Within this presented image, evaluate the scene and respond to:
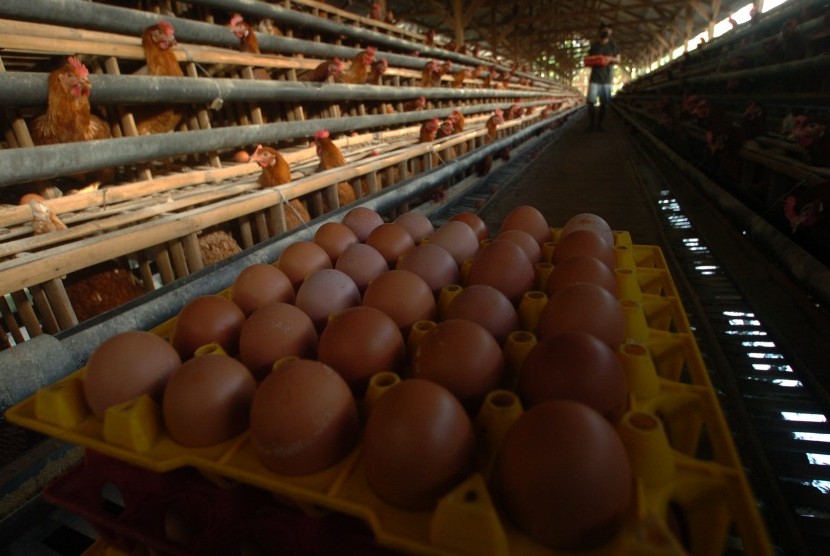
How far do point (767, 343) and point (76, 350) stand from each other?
2110 millimetres

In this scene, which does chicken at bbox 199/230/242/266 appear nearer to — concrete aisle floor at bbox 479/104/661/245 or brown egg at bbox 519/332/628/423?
concrete aisle floor at bbox 479/104/661/245

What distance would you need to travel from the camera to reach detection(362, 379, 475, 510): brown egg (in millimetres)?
578

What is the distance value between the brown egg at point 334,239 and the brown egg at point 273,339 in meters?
0.48

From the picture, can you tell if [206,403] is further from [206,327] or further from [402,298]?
[402,298]

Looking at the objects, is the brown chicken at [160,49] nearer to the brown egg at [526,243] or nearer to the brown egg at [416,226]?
the brown egg at [416,226]

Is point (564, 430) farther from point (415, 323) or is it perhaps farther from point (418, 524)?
point (415, 323)

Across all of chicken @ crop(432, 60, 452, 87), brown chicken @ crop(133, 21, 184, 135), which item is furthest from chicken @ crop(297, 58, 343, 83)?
chicken @ crop(432, 60, 452, 87)

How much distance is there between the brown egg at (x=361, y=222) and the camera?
1.57 metres

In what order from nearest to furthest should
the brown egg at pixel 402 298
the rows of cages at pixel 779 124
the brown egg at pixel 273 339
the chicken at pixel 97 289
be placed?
the brown egg at pixel 273 339, the brown egg at pixel 402 298, the chicken at pixel 97 289, the rows of cages at pixel 779 124

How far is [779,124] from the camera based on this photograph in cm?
354

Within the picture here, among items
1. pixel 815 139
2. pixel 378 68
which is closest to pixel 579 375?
pixel 815 139

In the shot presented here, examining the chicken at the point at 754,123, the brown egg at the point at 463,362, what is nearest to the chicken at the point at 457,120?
the chicken at the point at 754,123

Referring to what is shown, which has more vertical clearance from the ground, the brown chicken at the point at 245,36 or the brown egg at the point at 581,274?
the brown chicken at the point at 245,36

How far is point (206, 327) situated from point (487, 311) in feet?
2.10
